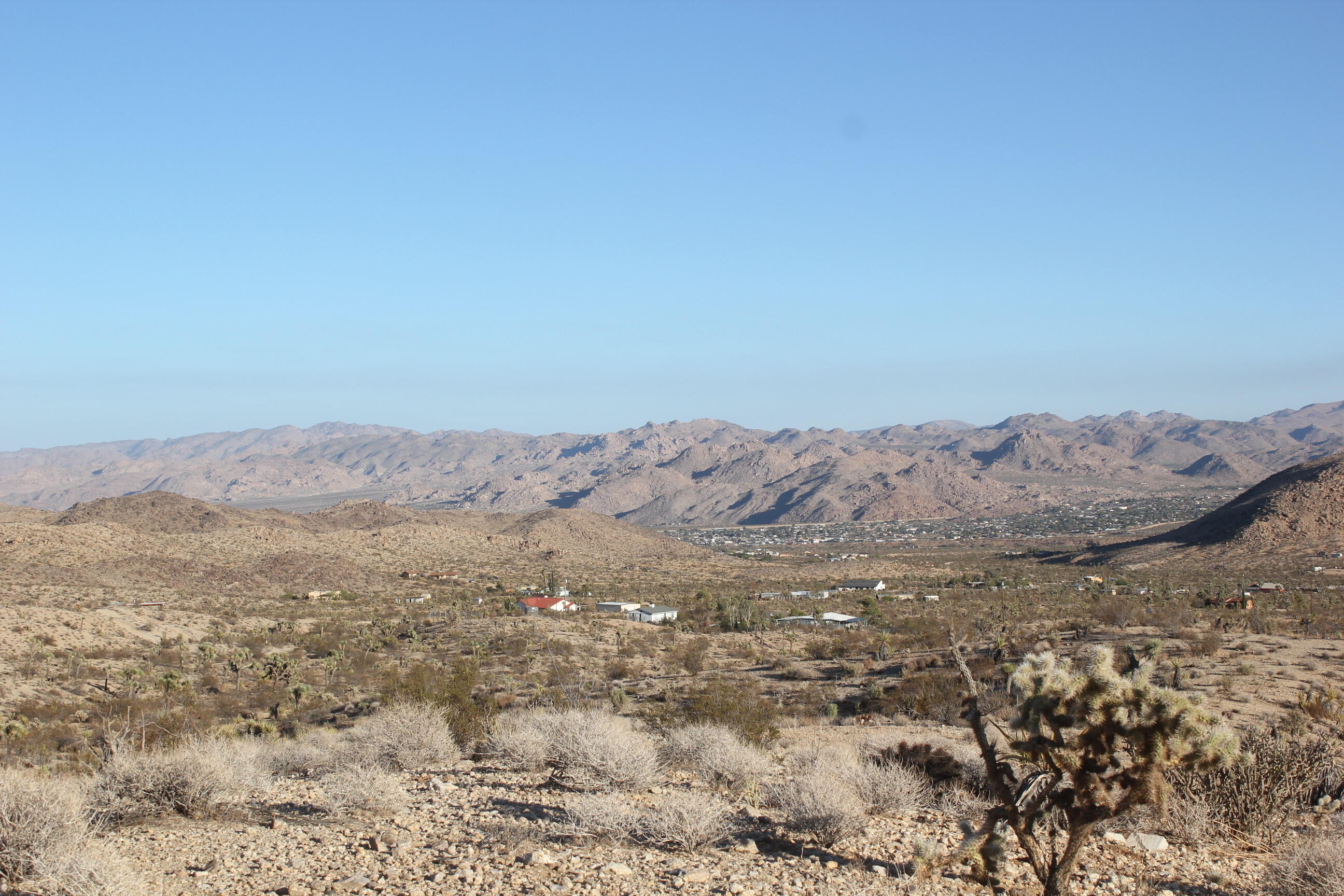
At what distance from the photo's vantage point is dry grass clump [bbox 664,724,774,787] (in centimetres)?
1057

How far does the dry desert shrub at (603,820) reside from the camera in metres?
8.34

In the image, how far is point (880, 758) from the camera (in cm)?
1068

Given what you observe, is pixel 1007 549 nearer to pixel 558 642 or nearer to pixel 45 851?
pixel 558 642

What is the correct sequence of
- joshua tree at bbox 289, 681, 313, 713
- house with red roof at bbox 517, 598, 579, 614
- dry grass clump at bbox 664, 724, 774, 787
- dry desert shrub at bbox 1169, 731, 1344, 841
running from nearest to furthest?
dry desert shrub at bbox 1169, 731, 1344, 841
dry grass clump at bbox 664, 724, 774, 787
joshua tree at bbox 289, 681, 313, 713
house with red roof at bbox 517, 598, 579, 614

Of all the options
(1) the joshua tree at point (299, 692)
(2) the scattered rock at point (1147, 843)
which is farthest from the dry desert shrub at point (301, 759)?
(1) the joshua tree at point (299, 692)

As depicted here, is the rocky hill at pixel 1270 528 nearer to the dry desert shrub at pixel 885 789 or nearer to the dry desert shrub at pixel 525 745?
Result: the dry desert shrub at pixel 525 745

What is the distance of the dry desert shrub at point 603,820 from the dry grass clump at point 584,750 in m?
1.57

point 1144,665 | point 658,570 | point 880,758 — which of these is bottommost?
point 658,570

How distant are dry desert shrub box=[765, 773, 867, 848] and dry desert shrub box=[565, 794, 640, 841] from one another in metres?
1.48

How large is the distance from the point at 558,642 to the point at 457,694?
666 inches

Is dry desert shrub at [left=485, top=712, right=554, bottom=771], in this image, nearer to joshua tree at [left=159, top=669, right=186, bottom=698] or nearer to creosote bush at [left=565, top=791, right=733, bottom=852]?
creosote bush at [left=565, top=791, right=733, bottom=852]

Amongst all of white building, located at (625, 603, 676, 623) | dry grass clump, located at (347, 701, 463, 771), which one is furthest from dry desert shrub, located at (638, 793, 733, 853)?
white building, located at (625, 603, 676, 623)

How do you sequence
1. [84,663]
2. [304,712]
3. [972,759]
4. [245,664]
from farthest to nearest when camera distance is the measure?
[245,664], [84,663], [304,712], [972,759]

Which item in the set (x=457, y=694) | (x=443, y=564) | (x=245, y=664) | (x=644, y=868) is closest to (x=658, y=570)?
(x=443, y=564)
